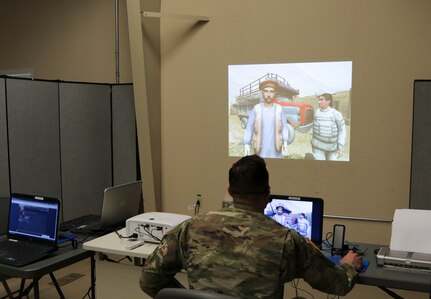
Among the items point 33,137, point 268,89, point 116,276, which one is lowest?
point 116,276

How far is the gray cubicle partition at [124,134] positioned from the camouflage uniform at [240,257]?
3043mm

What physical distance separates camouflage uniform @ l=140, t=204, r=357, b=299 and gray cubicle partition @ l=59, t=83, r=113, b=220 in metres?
3.04

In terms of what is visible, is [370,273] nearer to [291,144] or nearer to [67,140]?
[291,144]

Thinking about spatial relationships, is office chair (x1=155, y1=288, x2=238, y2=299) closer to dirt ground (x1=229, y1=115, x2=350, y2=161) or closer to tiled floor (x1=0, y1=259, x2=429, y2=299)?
tiled floor (x1=0, y1=259, x2=429, y2=299)

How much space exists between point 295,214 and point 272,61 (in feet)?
6.67

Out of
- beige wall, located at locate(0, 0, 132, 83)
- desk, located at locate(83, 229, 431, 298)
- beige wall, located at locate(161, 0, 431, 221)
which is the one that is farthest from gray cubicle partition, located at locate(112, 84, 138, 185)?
desk, located at locate(83, 229, 431, 298)

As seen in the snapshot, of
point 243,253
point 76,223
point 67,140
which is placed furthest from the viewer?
point 67,140

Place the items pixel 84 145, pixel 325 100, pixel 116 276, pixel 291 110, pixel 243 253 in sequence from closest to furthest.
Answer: pixel 243 253 → pixel 116 276 → pixel 325 100 → pixel 291 110 → pixel 84 145

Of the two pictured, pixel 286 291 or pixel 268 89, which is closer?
pixel 286 291

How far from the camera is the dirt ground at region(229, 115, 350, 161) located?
13.3 feet

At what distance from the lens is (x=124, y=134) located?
15.9 feet

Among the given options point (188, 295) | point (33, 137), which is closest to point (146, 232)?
point (188, 295)

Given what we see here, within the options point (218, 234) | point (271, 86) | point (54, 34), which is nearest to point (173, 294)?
point (218, 234)

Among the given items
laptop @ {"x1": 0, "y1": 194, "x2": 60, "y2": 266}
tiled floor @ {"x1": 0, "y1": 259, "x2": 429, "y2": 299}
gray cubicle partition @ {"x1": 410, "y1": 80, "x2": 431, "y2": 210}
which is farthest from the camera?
tiled floor @ {"x1": 0, "y1": 259, "x2": 429, "y2": 299}
